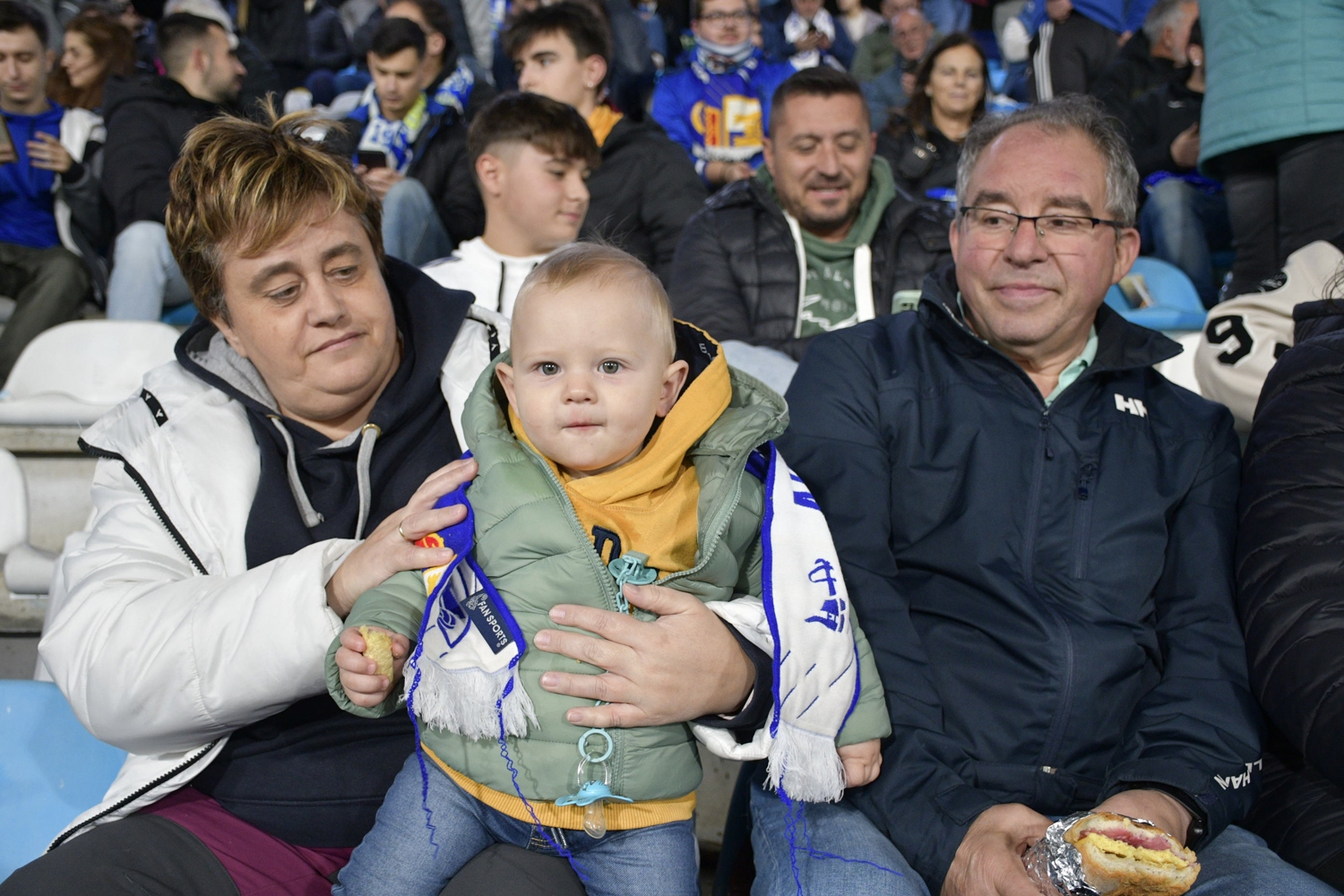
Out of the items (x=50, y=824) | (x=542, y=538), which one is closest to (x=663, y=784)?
(x=542, y=538)

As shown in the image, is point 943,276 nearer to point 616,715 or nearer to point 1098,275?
point 1098,275

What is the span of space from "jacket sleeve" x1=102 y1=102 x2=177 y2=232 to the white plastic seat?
157 cm

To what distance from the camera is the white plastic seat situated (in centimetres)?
337

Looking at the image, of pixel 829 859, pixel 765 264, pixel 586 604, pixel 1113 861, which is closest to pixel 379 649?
pixel 586 604

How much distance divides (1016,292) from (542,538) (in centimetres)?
104

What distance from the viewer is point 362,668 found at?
4.87ft

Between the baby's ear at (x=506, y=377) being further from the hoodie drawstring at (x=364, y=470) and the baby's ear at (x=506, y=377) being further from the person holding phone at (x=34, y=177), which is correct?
the person holding phone at (x=34, y=177)

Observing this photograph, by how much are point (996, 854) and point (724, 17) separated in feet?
19.0

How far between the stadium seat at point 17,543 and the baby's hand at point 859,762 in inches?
77.4

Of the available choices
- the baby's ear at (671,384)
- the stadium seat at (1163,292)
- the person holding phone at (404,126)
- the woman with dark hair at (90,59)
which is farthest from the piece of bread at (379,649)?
the woman with dark hair at (90,59)

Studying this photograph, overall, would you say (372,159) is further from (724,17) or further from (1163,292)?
(1163,292)

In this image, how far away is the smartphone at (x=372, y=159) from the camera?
4.73 meters

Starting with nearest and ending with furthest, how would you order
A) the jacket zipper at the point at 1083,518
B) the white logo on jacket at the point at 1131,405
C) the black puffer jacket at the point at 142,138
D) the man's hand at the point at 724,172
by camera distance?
1. the jacket zipper at the point at 1083,518
2. the white logo on jacket at the point at 1131,405
3. the black puffer jacket at the point at 142,138
4. the man's hand at the point at 724,172

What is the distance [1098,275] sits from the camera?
2027 mm
